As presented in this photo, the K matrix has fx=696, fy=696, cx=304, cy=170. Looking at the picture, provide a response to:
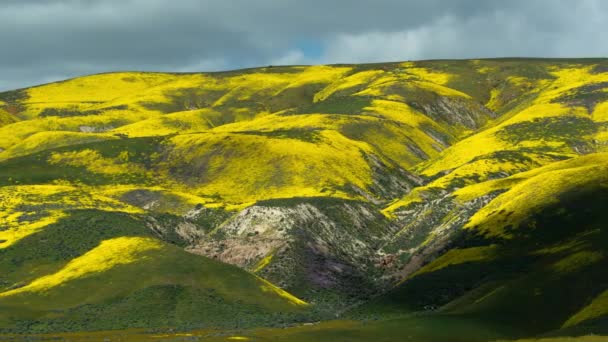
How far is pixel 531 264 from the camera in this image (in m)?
105

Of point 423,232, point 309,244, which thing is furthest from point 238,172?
point 423,232

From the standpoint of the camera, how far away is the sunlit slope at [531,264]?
84.1m

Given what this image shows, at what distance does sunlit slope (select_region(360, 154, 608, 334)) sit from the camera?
276ft

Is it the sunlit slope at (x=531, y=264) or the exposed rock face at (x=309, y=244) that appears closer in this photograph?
the sunlit slope at (x=531, y=264)

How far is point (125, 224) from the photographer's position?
13962cm

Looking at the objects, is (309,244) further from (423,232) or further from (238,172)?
(238,172)

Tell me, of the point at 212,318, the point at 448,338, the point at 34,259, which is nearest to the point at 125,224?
the point at 34,259

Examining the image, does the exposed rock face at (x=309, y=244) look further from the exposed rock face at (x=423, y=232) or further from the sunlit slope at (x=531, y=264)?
the sunlit slope at (x=531, y=264)

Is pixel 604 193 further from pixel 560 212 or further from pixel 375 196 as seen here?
pixel 375 196

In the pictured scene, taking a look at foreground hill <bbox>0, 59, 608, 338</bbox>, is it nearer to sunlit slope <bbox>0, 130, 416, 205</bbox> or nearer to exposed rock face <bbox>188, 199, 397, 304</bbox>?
exposed rock face <bbox>188, 199, 397, 304</bbox>

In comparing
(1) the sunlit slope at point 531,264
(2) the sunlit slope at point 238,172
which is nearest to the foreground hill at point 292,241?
(1) the sunlit slope at point 531,264

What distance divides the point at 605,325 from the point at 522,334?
12.3m

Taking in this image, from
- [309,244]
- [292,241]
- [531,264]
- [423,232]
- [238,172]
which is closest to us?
[531,264]

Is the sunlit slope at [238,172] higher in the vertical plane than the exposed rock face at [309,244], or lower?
higher
